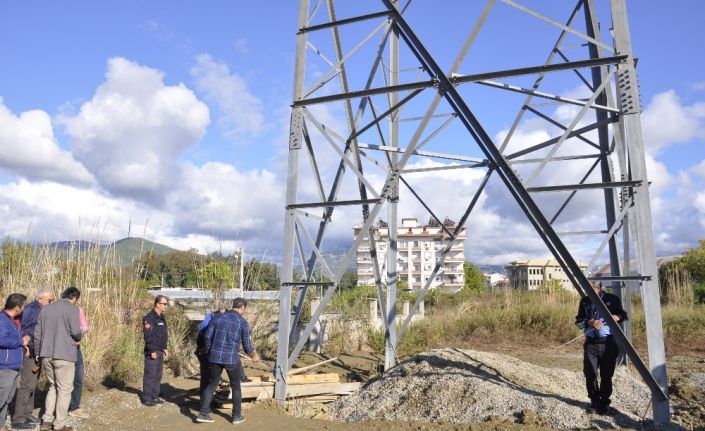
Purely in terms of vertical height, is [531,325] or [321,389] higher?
[531,325]

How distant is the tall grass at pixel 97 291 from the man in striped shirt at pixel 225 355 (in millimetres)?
2873

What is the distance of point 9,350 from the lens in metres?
6.51

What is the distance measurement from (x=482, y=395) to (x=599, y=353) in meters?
1.56

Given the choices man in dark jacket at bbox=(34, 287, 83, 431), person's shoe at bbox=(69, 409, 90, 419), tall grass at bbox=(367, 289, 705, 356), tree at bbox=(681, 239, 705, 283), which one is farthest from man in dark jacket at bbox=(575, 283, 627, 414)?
tree at bbox=(681, 239, 705, 283)

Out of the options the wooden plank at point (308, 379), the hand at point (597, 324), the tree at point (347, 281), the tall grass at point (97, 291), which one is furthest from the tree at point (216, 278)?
the hand at point (597, 324)

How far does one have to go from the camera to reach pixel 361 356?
472 inches

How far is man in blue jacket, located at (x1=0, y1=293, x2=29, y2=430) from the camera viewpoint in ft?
21.1

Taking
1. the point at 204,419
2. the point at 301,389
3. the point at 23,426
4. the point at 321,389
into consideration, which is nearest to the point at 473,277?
the point at 321,389

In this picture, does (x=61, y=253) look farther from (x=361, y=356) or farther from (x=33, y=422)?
(x=361, y=356)

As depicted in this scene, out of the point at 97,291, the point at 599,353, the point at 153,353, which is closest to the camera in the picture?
the point at 599,353

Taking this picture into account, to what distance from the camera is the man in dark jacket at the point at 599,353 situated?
272 inches

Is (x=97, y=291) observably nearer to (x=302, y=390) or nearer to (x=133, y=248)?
(x=133, y=248)

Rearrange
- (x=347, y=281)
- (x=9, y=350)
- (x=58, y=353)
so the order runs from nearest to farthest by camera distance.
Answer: (x=9, y=350), (x=58, y=353), (x=347, y=281)

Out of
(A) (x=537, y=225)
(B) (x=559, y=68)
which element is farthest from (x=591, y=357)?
(B) (x=559, y=68)
